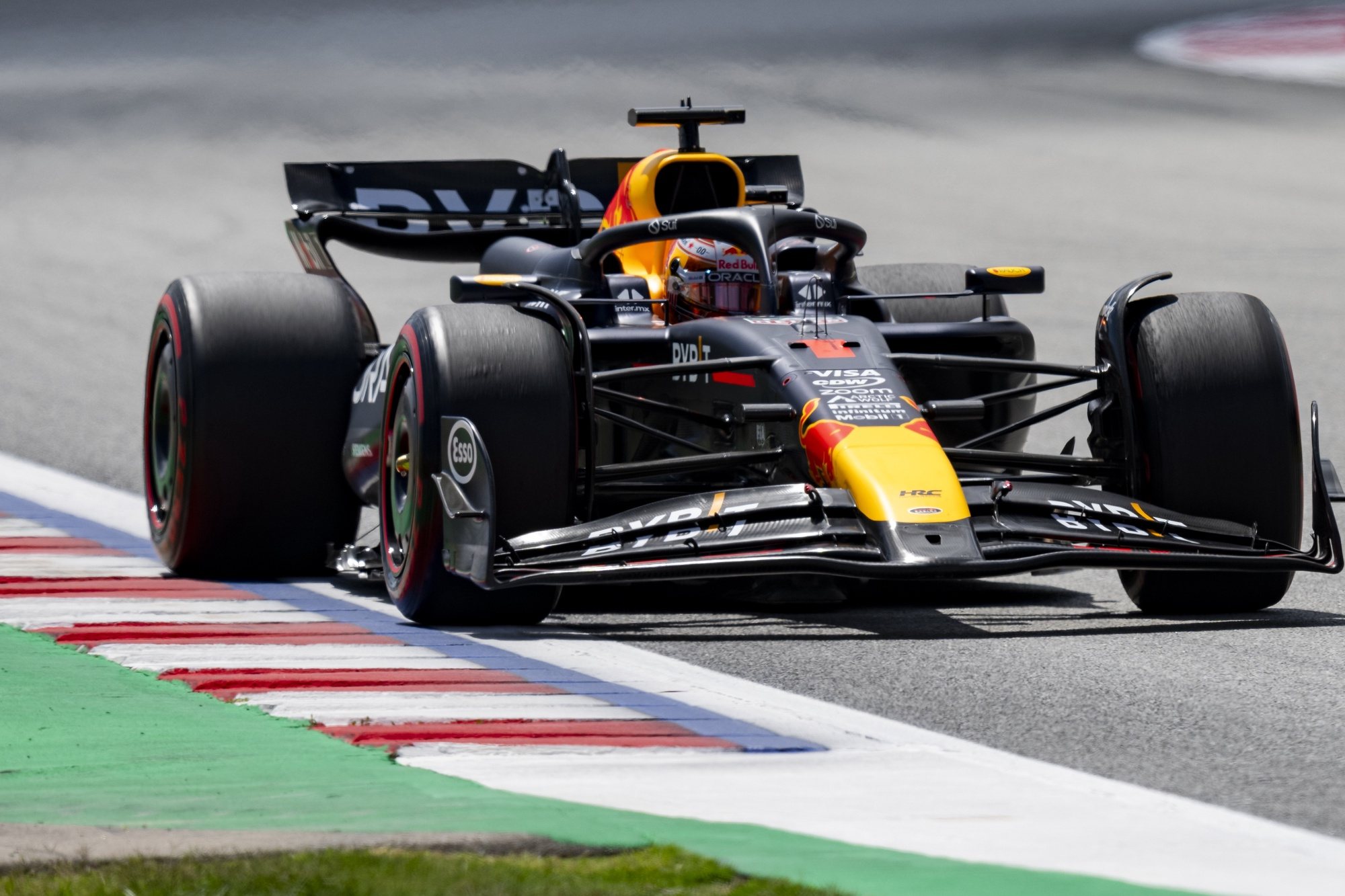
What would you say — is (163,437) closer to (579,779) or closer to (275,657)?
(275,657)

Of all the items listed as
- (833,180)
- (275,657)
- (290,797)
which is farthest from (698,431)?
(833,180)

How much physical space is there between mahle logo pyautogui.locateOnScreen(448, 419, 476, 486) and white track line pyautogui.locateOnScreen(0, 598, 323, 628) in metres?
0.72

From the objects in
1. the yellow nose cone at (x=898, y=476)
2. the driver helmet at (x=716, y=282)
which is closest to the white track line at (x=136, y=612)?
the yellow nose cone at (x=898, y=476)

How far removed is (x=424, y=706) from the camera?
5.41 metres

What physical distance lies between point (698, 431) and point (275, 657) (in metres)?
2.14

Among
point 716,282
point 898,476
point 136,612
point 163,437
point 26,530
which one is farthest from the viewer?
point 26,530

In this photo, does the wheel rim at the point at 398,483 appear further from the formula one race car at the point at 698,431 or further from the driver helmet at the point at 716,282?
the driver helmet at the point at 716,282

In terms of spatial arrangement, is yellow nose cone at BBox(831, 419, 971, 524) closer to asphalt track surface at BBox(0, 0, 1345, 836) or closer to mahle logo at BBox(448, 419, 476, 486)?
asphalt track surface at BBox(0, 0, 1345, 836)

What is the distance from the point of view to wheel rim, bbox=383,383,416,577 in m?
7.33

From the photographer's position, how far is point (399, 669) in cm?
604

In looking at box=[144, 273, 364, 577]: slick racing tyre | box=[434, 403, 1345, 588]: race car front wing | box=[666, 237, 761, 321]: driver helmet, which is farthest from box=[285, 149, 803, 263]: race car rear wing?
box=[434, 403, 1345, 588]: race car front wing

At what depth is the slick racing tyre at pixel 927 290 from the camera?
1013cm

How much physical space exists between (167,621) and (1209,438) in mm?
3334

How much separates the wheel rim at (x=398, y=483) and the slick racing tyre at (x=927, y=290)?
9.73 feet
